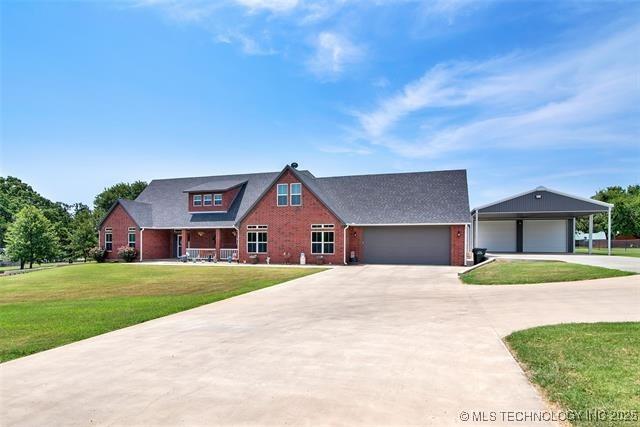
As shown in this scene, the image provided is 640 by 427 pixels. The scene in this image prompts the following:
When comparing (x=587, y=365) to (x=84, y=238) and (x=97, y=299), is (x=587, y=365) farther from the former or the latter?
(x=84, y=238)

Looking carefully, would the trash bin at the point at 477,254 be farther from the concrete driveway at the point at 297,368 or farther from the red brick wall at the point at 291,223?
the concrete driveway at the point at 297,368

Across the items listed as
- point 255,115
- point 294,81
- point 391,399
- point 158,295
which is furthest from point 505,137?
point 391,399

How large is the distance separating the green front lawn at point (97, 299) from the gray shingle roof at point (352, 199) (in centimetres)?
848

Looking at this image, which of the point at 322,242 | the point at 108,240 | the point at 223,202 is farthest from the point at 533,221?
the point at 108,240

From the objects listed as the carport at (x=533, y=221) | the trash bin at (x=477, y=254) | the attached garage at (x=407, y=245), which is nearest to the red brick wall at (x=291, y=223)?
the attached garage at (x=407, y=245)

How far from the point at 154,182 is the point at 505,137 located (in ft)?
104

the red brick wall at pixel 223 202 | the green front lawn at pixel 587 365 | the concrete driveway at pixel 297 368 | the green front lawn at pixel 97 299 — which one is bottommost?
the green front lawn at pixel 97 299

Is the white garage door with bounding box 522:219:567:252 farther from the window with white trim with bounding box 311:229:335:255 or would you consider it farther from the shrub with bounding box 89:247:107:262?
the shrub with bounding box 89:247:107:262

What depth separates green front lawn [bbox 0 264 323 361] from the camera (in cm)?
845

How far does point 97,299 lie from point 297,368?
11033 millimetres

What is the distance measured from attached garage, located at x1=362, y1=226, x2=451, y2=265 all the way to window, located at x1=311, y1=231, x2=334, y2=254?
2.62 m

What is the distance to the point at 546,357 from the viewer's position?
5.88 meters

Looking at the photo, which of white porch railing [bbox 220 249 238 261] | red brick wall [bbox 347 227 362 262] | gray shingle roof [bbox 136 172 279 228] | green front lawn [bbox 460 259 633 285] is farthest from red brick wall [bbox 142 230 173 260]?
green front lawn [bbox 460 259 633 285]

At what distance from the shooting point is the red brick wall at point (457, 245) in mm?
25453
